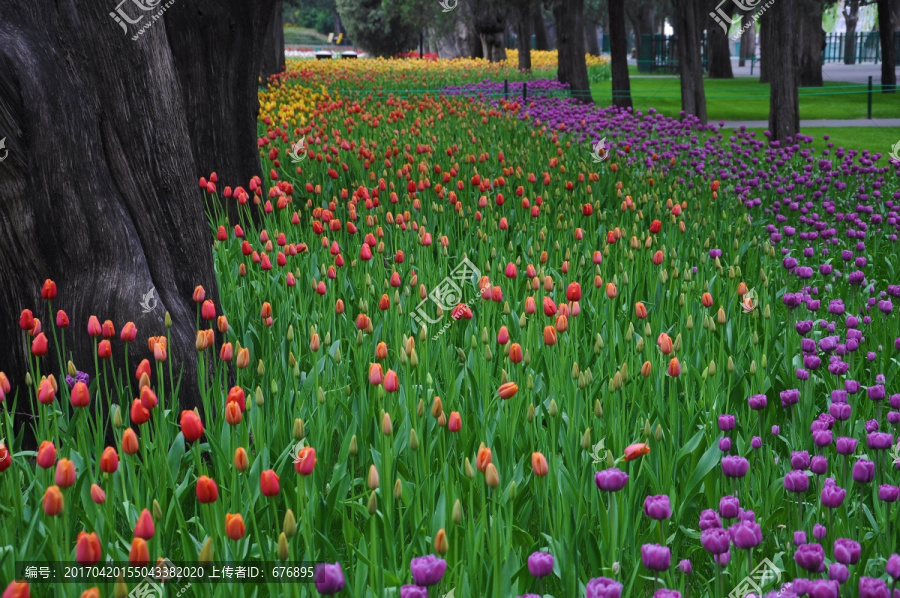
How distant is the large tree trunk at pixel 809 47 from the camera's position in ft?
89.0

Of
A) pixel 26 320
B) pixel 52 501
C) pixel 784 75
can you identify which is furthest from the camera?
pixel 784 75

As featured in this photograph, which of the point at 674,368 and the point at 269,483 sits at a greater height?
the point at 269,483

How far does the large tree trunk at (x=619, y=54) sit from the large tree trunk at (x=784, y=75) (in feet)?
18.4

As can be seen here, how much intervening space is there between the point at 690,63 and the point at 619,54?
12.3ft

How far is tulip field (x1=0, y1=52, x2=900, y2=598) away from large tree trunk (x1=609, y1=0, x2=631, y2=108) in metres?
12.3

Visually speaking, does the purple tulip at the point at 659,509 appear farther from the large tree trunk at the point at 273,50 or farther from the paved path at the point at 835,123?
the large tree trunk at the point at 273,50

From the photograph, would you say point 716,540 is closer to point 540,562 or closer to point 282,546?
point 540,562

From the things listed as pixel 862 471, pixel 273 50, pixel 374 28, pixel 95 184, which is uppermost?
pixel 374 28

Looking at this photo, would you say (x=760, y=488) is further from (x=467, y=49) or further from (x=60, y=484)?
(x=467, y=49)

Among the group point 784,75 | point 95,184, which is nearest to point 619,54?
point 784,75

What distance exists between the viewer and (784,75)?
41.5 ft

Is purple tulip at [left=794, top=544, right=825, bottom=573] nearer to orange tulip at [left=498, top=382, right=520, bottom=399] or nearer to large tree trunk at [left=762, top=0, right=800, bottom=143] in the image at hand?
orange tulip at [left=498, top=382, right=520, bottom=399]

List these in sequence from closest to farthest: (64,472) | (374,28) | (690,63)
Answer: (64,472), (690,63), (374,28)

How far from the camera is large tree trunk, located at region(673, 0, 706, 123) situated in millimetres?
15273
